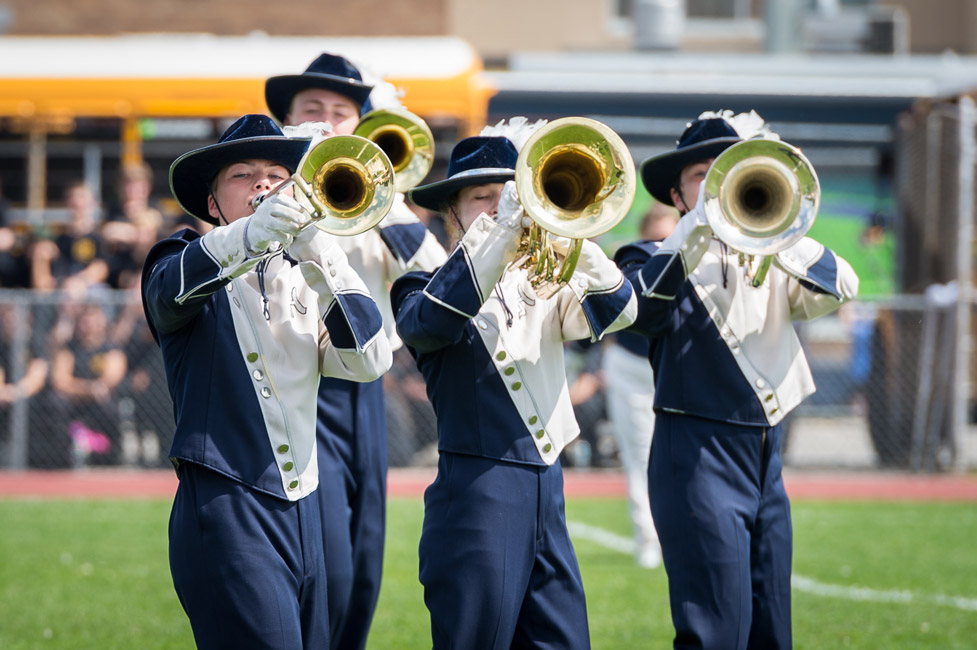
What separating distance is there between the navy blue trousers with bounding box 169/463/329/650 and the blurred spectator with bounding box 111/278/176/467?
7906 mm

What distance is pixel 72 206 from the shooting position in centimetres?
1150

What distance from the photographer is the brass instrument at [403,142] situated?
16.2 feet

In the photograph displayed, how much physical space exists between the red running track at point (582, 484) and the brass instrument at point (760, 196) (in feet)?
24.1

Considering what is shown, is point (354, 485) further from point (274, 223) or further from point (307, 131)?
point (274, 223)

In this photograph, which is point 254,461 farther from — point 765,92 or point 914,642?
point 765,92

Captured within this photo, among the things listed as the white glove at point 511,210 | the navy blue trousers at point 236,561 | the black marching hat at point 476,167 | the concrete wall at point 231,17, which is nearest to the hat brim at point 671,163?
the black marching hat at point 476,167

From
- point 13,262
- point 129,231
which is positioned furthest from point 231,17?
point 129,231

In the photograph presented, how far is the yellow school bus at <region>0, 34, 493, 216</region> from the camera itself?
12219mm

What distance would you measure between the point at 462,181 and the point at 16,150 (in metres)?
9.80

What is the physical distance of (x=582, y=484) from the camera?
11.5 metres

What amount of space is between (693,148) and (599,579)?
405 centimetres

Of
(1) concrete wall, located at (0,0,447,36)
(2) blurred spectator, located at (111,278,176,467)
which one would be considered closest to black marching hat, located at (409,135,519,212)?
(2) blurred spectator, located at (111,278,176,467)

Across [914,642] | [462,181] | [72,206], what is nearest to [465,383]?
[462,181]

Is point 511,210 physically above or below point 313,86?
below
